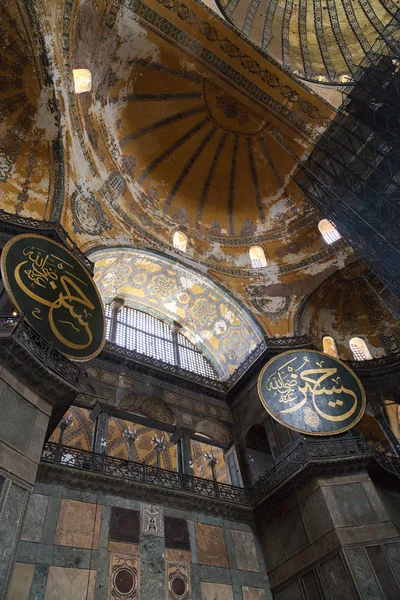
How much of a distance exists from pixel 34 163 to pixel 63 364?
5554 millimetres

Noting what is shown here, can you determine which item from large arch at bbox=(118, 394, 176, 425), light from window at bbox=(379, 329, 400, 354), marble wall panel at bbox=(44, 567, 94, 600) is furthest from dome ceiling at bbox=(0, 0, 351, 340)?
A: marble wall panel at bbox=(44, 567, 94, 600)

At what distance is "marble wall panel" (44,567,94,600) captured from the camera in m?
6.15

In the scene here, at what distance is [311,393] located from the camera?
10.0m

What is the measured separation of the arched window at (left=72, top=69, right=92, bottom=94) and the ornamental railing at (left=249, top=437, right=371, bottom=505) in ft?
34.6

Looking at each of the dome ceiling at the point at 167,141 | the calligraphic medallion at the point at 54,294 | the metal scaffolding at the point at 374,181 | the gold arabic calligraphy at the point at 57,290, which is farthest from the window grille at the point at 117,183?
the metal scaffolding at the point at 374,181

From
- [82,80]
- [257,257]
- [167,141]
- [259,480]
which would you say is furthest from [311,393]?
[82,80]

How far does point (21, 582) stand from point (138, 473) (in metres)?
2.83

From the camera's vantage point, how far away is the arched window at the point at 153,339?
477 inches

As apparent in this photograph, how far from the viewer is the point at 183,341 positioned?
1355cm

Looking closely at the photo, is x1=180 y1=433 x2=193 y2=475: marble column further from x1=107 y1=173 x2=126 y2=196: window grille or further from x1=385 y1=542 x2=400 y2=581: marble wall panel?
x1=107 y1=173 x2=126 y2=196: window grille

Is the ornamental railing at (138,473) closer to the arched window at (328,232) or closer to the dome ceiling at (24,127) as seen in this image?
the dome ceiling at (24,127)

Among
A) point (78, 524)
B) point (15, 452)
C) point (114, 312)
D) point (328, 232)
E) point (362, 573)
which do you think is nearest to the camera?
point (15, 452)

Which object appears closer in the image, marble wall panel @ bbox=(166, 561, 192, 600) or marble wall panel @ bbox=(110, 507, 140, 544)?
marble wall panel @ bbox=(166, 561, 192, 600)

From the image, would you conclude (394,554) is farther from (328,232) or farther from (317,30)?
(317,30)
